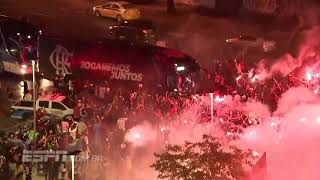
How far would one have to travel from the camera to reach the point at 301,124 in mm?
20656

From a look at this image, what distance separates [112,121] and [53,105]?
2498mm

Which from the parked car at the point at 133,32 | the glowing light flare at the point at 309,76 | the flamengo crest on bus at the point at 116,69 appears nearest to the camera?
the glowing light flare at the point at 309,76

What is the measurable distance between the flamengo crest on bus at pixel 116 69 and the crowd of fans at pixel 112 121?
1.40ft

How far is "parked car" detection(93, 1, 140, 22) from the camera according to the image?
3741cm

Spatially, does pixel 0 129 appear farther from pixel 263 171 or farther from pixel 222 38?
pixel 222 38

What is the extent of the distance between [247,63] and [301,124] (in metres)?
8.59

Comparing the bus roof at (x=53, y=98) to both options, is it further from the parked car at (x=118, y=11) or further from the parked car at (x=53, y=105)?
the parked car at (x=118, y=11)

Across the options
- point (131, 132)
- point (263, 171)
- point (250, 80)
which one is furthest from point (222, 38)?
point (263, 171)

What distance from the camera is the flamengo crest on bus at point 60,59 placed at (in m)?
24.1

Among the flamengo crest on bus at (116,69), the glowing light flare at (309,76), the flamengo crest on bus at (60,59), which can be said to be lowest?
the glowing light flare at (309,76)

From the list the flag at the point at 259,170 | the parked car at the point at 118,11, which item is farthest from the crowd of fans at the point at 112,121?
the parked car at the point at 118,11

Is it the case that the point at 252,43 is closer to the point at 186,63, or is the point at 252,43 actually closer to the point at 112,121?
the point at 186,63

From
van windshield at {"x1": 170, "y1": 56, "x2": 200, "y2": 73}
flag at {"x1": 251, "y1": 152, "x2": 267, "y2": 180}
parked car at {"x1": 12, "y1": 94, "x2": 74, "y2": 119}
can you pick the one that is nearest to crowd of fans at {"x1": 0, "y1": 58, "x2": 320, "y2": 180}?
→ parked car at {"x1": 12, "y1": 94, "x2": 74, "y2": 119}

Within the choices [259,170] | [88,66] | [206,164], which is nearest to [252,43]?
[88,66]
